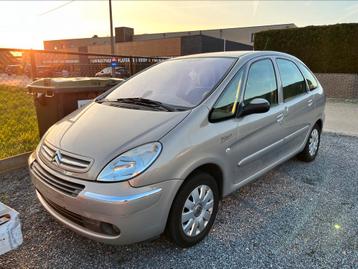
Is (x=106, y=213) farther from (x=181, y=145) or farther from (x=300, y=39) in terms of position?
(x=300, y=39)

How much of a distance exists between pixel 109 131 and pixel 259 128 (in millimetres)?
1510

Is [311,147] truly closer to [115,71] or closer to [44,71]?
[115,71]

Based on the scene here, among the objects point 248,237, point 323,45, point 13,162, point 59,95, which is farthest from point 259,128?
point 323,45

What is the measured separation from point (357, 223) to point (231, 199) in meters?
1.24

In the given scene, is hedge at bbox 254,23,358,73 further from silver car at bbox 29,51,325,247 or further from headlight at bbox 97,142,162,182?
headlight at bbox 97,142,162,182

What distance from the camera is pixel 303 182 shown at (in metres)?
3.87

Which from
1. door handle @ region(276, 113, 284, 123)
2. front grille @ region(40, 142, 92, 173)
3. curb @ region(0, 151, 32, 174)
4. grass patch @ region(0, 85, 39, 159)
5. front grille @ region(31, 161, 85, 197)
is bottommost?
curb @ region(0, 151, 32, 174)

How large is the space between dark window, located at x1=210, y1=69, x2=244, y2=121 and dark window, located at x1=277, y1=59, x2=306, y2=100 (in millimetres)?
913

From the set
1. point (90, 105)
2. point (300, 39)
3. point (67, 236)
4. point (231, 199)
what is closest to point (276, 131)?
point (231, 199)

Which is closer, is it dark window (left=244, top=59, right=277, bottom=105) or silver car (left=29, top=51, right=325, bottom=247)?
silver car (left=29, top=51, right=325, bottom=247)

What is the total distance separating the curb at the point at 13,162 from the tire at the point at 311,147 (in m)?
4.03

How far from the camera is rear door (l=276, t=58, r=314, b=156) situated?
139 inches

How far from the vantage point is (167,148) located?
216cm

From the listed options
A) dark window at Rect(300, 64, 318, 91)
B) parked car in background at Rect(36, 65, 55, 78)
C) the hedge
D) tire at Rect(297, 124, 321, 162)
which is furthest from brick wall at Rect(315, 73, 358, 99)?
parked car in background at Rect(36, 65, 55, 78)
